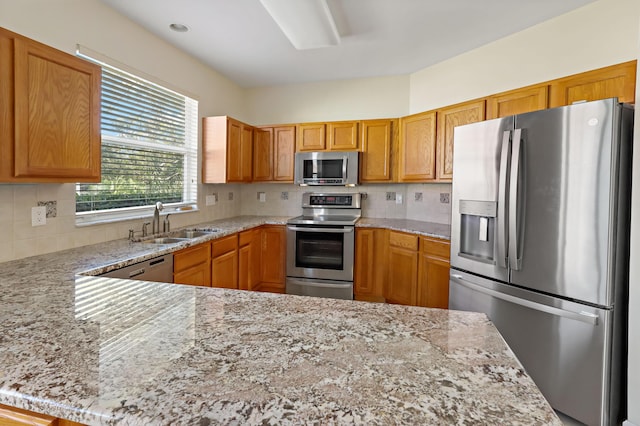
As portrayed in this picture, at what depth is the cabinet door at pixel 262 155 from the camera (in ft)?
14.0

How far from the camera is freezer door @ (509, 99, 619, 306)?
1.73 metres

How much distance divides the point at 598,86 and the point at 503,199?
1.01m

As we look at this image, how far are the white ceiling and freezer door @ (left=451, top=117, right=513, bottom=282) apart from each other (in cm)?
98

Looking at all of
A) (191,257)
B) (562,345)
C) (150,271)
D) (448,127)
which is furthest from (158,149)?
(562,345)

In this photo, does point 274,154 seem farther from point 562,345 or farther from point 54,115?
point 562,345

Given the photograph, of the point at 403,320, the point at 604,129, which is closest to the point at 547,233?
the point at 604,129

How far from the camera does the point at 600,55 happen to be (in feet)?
7.88

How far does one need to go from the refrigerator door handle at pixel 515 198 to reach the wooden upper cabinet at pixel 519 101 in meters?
0.75

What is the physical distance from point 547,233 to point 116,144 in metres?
3.08

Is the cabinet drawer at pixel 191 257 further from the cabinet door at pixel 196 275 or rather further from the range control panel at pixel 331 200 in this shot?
the range control panel at pixel 331 200

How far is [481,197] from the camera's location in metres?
2.28

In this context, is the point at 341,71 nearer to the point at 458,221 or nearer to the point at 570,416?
the point at 458,221

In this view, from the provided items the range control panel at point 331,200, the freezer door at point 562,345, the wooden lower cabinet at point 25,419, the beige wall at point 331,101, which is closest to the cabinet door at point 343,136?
the beige wall at point 331,101

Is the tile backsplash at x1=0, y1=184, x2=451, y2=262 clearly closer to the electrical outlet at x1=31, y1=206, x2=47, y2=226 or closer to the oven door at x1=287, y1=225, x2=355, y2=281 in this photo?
the electrical outlet at x1=31, y1=206, x2=47, y2=226
